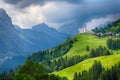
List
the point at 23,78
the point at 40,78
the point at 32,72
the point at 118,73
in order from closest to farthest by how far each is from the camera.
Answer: the point at 23,78 → the point at 40,78 → the point at 32,72 → the point at 118,73

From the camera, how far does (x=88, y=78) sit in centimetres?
19962

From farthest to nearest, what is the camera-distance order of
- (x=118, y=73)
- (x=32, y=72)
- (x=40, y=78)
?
1. (x=118, y=73)
2. (x=32, y=72)
3. (x=40, y=78)

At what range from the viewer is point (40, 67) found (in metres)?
124

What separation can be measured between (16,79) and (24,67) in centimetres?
1519

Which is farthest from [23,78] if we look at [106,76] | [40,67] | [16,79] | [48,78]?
[106,76]

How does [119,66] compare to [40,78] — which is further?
[119,66]

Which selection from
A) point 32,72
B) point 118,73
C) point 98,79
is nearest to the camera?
point 32,72

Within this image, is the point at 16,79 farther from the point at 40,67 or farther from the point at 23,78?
the point at 40,67

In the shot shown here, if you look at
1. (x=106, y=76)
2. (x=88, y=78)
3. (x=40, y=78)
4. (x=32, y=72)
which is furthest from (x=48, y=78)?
(x=88, y=78)

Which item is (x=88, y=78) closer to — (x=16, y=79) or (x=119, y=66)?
(x=119, y=66)

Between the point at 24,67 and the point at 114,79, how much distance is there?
77055 mm

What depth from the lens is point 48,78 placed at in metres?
112

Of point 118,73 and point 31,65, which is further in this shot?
point 118,73

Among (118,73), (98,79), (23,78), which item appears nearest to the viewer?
(23,78)
